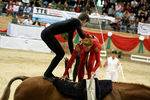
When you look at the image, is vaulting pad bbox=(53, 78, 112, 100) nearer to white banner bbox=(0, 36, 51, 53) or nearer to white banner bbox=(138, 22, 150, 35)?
white banner bbox=(0, 36, 51, 53)

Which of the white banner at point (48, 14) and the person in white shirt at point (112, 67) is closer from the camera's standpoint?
the person in white shirt at point (112, 67)

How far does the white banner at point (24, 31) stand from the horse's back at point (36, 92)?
1135cm

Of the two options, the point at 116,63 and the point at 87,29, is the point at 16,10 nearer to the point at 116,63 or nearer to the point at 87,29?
the point at 87,29

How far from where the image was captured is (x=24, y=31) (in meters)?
14.6

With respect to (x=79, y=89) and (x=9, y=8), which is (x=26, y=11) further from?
(x=79, y=89)

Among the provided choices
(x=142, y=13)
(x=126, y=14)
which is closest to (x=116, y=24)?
(x=126, y=14)

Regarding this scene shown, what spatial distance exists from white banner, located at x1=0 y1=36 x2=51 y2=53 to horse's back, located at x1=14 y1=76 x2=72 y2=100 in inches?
413

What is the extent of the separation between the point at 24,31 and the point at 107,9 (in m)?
7.95

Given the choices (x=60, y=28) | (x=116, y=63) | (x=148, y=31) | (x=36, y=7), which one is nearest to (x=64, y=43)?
(x=36, y=7)

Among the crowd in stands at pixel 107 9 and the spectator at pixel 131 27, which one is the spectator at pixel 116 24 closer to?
the crowd in stands at pixel 107 9

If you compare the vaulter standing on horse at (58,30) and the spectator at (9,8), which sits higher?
the spectator at (9,8)

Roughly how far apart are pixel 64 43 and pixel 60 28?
1186 centimetres

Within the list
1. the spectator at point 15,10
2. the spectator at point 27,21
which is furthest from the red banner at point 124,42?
the spectator at point 15,10

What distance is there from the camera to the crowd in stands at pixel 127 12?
58.3 ft
